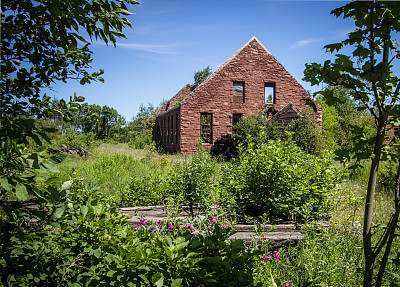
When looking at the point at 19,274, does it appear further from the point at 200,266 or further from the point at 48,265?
the point at 200,266

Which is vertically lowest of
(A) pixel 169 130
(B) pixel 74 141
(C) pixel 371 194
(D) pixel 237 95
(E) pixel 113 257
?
(E) pixel 113 257

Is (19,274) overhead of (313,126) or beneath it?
beneath

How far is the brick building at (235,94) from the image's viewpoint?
60.4ft

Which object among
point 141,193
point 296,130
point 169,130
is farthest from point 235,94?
point 141,193

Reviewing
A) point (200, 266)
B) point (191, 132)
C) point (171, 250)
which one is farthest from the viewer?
point (191, 132)

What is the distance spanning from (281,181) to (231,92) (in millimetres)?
15244

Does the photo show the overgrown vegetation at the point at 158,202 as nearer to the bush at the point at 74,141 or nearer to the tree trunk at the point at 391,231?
the tree trunk at the point at 391,231

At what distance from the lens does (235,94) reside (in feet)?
62.0

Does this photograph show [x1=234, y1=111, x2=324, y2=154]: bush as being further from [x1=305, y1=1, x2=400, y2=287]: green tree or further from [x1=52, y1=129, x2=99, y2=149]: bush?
[x1=305, y1=1, x2=400, y2=287]: green tree

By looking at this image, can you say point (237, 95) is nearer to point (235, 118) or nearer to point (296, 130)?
point (235, 118)

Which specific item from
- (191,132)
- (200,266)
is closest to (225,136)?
(191,132)

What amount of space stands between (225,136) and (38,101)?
15.8m

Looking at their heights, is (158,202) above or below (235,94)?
below

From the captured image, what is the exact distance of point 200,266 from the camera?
6.31ft
